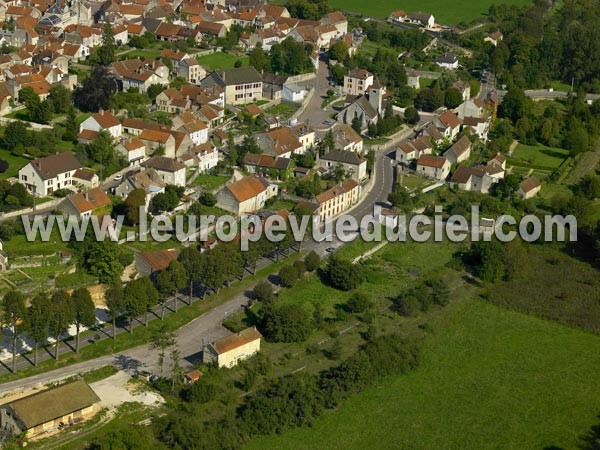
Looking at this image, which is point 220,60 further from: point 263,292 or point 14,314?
point 14,314

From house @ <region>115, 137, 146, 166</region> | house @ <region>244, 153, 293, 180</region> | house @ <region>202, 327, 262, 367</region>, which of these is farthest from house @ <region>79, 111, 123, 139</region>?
house @ <region>202, 327, 262, 367</region>

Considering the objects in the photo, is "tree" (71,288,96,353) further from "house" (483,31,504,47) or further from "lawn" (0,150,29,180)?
"house" (483,31,504,47)

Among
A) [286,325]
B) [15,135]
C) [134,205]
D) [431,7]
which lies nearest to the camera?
[286,325]

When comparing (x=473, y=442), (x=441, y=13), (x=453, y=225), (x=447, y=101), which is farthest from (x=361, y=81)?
(x=473, y=442)

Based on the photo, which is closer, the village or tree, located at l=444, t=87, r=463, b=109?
the village

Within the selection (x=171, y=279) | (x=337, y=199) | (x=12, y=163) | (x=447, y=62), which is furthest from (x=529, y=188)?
(x=12, y=163)

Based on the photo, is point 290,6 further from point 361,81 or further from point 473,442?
point 473,442
